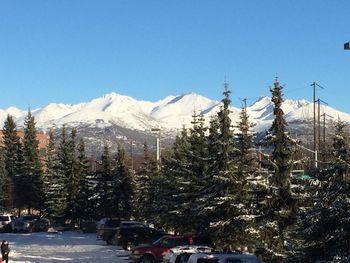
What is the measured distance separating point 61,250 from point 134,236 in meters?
5.14

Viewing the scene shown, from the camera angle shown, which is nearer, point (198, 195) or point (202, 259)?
point (202, 259)

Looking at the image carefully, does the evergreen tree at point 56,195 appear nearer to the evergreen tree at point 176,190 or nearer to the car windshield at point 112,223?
the car windshield at point 112,223

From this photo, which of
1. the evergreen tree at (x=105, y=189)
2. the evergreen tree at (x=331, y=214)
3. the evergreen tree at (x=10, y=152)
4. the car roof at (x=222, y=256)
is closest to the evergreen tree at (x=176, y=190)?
the car roof at (x=222, y=256)

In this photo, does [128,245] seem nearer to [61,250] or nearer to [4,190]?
[61,250]

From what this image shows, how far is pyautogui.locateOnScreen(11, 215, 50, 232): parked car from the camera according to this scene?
56312 millimetres

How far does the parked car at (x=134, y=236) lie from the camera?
36.2m

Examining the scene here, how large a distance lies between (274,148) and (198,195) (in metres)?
7.87

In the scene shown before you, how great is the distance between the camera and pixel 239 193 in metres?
28.1

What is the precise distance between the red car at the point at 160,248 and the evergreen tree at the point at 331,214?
12475 millimetres

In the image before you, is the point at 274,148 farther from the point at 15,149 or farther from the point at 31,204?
the point at 15,149

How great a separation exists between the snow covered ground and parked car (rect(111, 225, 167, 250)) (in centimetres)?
60

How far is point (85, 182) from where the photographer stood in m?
60.1

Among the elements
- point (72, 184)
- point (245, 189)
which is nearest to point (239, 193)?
point (245, 189)

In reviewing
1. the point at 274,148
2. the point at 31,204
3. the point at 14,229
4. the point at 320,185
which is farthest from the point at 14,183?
the point at 320,185
